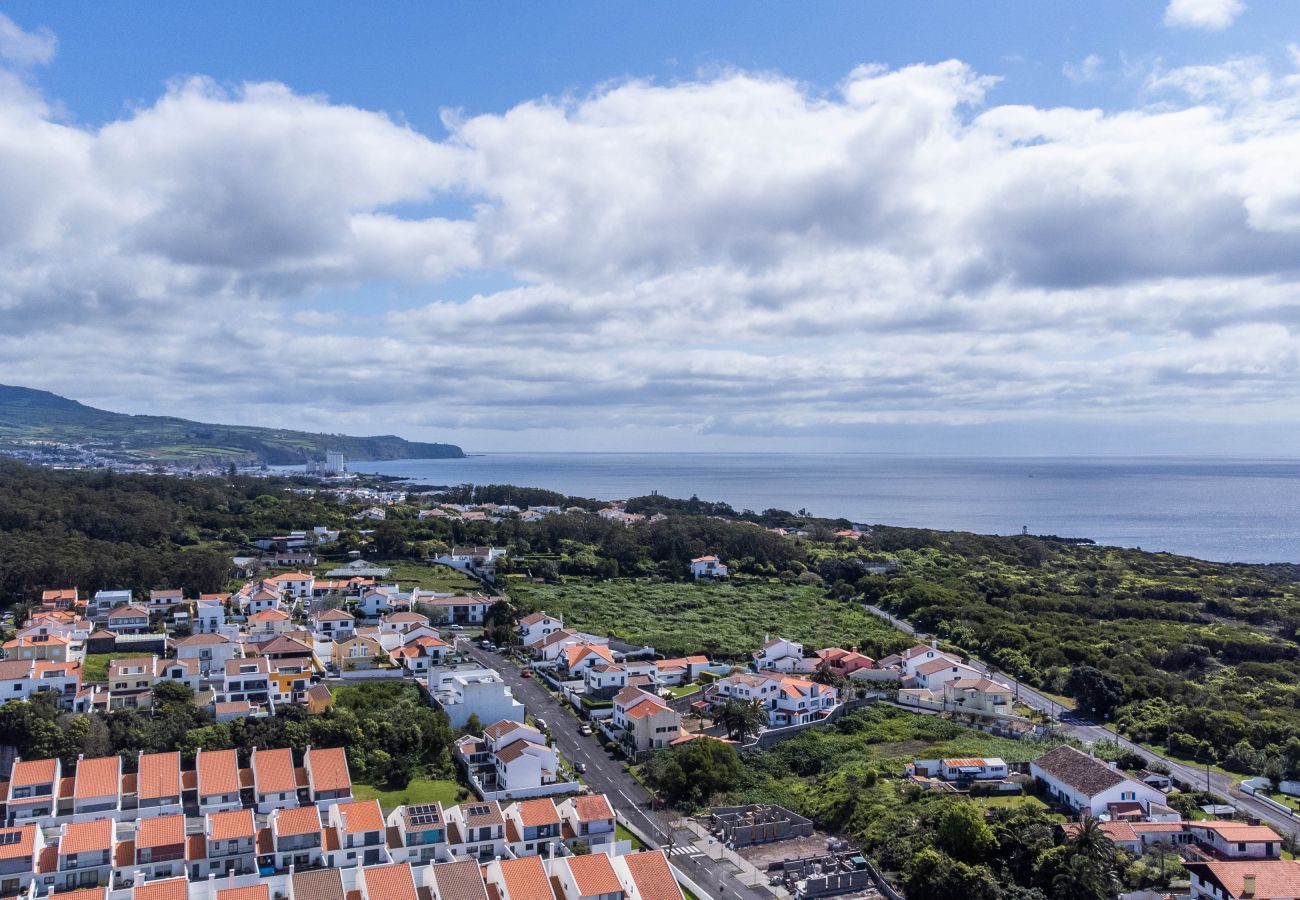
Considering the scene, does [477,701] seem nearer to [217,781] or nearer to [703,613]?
[217,781]

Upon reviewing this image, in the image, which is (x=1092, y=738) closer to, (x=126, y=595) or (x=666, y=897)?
(x=666, y=897)

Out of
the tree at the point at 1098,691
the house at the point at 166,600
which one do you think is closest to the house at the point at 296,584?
the house at the point at 166,600

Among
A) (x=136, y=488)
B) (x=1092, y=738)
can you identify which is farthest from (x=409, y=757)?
(x=136, y=488)

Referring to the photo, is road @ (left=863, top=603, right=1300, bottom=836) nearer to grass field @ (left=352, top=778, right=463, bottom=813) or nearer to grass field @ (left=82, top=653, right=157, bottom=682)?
grass field @ (left=352, top=778, right=463, bottom=813)

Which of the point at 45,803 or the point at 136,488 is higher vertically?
the point at 136,488

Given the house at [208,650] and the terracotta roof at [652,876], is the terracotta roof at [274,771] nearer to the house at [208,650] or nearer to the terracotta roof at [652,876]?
the terracotta roof at [652,876]

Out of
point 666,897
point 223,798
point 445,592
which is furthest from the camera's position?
point 445,592
